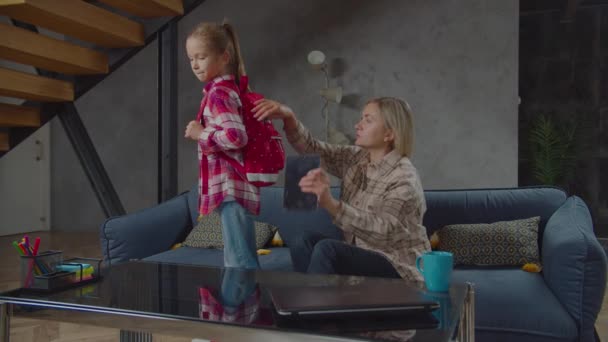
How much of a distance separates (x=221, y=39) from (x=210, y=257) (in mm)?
1154

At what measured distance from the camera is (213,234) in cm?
288

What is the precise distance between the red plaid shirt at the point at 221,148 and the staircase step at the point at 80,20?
171cm

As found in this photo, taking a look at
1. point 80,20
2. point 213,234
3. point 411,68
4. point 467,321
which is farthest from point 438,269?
point 411,68

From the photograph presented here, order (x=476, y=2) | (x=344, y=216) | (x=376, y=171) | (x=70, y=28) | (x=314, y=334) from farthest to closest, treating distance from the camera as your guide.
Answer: (x=476, y=2) < (x=70, y=28) < (x=376, y=171) < (x=344, y=216) < (x=314, y=334)

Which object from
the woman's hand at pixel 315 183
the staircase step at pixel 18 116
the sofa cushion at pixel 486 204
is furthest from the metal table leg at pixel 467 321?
the staircase step at pixel 18 116

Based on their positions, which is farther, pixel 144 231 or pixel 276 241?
pixel 276 241

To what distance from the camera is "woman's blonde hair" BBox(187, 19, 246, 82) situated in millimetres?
1788

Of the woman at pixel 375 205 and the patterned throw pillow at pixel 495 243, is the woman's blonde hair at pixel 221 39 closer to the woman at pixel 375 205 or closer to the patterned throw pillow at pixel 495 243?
the woman at pixel 375 205

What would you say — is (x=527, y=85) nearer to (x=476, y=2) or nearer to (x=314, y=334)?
(x=476, y=2)

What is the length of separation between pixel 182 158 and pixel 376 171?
3.76 m

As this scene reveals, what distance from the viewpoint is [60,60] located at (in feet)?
11.5

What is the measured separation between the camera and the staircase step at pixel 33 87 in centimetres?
338

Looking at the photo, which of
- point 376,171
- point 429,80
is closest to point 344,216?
point 376,171

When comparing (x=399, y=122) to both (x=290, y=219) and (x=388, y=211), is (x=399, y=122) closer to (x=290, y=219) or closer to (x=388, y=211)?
(x=388, y=211)
